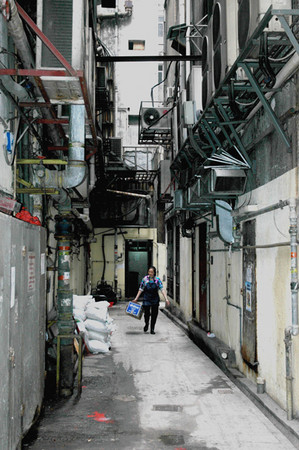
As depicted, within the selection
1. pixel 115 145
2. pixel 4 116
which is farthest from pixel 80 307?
pixel 115 145

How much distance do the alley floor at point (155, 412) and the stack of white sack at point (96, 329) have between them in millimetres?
311

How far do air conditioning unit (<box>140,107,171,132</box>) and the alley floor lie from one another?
23.2 feet

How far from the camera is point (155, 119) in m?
12.9

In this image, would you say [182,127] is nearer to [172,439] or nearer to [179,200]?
[179,200]

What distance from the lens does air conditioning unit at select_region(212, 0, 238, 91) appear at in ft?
16.6

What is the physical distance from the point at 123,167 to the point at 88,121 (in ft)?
36.5

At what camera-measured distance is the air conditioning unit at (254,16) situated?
374 cm

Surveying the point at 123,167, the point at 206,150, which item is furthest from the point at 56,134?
the point at 123,167

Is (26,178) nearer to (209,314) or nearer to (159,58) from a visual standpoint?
(159,58)

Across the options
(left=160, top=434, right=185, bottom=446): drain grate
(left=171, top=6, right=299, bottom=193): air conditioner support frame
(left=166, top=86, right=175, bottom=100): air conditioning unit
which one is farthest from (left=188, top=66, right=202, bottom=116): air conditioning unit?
(left=166, top=86, right=175, bottom=100): air conditioning unit

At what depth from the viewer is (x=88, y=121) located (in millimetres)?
6180

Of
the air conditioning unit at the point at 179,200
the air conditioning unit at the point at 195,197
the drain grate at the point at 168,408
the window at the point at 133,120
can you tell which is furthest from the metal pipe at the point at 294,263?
the window at the point at 133,120

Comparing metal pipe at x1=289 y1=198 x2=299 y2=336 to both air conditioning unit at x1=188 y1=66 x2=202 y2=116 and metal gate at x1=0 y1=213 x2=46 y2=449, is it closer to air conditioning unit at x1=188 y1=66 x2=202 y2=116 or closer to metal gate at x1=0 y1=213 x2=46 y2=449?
metal gate at x1=0 y1=213 x2=46 y2=449

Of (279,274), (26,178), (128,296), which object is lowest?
(128,296)
